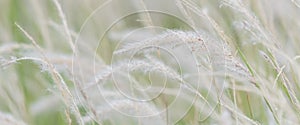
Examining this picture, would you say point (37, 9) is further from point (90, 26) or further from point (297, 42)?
point (297, 42)

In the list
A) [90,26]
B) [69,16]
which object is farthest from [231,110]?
[69,16]

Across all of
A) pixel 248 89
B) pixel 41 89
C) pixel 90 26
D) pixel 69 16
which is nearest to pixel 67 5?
pixel 69 16

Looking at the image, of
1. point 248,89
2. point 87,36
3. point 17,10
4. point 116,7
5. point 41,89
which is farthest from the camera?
point 17,10

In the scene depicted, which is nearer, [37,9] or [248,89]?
[248,89]

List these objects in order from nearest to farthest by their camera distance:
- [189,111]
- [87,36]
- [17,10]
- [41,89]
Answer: [189,111] < [41,89] < [87,36] < [17,10]

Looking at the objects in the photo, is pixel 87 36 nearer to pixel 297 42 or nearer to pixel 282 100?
pixel 297 42

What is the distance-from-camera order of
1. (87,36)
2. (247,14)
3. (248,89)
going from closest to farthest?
(247,14)
(248,89)
(87,36)

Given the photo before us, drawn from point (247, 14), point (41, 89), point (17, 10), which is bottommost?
point (247, 14)

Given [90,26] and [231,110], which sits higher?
[90,26]

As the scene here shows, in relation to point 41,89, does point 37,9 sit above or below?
above
